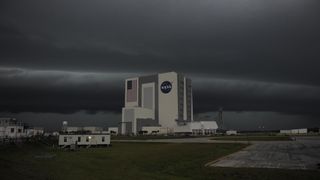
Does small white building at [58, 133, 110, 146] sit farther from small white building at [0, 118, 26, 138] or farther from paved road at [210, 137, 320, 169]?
small white building at [0, 118, 26, 138]

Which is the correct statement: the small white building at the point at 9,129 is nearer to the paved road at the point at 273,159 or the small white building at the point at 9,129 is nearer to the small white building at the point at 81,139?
the small white building at the point at 81,139

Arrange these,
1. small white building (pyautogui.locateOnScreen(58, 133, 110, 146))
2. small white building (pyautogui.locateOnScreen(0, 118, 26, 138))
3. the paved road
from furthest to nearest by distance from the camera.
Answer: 1. small white building (pyautogui.locateOnScreen(0, 118, 26, 138))
2. small white building (pyautogui.locateOnScreen(58, 133, 110, 146))
3. the paved road

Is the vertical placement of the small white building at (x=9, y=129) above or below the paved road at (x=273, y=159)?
above

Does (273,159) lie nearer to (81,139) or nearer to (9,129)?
(81,139)

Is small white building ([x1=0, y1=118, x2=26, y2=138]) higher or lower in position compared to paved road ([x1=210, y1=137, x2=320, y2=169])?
higher

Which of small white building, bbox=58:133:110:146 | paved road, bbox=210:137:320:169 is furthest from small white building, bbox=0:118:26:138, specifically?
paved road, bbox=210:137:320:169

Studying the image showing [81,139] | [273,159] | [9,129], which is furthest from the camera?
[9,129]

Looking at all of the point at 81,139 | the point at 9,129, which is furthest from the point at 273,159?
the point at 9,129

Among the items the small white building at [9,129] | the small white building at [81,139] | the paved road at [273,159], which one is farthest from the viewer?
the small white building at [9,129]

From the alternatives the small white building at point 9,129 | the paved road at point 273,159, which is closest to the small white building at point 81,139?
the paved road at point 273,159

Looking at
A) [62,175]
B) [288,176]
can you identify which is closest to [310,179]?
[288,176]

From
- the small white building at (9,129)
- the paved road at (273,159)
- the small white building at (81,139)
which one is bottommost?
the paved road at (273,159)

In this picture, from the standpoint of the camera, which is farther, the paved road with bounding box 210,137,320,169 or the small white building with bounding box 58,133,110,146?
A: the small white building with bounding box 58,133,110,146

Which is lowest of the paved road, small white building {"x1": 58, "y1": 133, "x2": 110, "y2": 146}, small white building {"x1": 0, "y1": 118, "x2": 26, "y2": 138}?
the paved road
